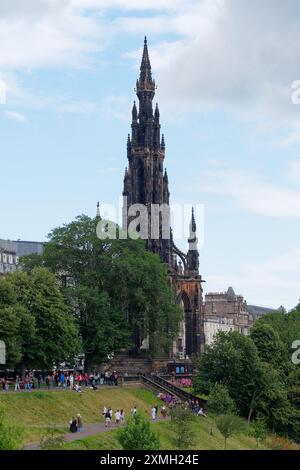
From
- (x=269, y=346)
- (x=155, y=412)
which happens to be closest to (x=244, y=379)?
(x=269, y=346)

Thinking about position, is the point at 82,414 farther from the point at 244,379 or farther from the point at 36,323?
the point at 244,379

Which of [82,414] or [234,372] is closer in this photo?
[82,414]

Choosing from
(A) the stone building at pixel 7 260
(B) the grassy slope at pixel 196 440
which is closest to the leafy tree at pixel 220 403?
(B) the grassy slope at pixel 196 440

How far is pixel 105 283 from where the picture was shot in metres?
95.7

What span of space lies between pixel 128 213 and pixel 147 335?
24421mm

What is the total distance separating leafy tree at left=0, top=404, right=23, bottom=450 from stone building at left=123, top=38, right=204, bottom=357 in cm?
7544

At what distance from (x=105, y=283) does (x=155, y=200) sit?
31.9 metres

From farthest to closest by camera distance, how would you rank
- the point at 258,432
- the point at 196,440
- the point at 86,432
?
the point at 258,432, the point at 196,440, the point at 86,432

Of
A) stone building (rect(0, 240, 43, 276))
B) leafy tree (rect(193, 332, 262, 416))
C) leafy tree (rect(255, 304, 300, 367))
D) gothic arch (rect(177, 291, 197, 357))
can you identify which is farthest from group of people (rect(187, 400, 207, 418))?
stone building (rect(0, 240, 43, 276))

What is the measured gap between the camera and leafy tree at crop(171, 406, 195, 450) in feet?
209

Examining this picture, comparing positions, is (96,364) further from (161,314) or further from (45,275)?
(45,275)

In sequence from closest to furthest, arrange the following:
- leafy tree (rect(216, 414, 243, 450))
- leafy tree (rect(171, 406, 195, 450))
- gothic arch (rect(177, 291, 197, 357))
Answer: leafy tree (rect(171, 406, 195, 450)), leafy tree (rect(216, 414, 243, 450)), gothic arch (rect(177, 291, 197, 357))

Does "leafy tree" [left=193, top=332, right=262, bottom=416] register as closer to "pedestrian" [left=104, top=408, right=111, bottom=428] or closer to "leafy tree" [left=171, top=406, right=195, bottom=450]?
"leafy tree" [left=171, top=406, right=195, bottom=450]

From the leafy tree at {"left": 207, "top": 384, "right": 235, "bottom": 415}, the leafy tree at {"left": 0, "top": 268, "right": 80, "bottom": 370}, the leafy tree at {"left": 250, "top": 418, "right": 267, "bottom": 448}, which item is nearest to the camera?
the leafy tree at {"left": 0, "top": 268, "right": 80, "bottom": 370}
